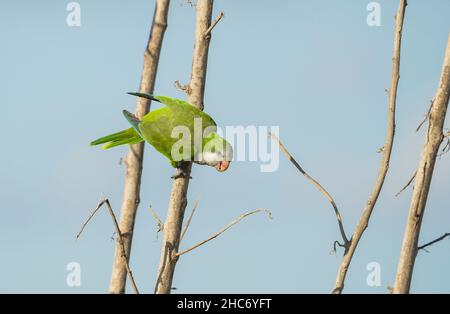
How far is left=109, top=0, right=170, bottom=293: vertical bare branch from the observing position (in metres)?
7.41

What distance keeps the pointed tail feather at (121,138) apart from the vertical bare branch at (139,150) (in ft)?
0.91

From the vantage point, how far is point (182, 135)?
253 inches

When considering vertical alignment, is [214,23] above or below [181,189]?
above

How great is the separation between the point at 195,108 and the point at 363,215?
6.71 feet

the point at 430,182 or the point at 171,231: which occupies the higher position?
the point at 430,182

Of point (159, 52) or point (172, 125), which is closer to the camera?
point (172, 125)

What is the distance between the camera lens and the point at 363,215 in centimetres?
452

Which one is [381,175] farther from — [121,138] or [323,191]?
[121,138]

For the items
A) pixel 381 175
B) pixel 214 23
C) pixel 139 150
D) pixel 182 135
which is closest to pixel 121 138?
pixel 139 150

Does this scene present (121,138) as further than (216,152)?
Yes

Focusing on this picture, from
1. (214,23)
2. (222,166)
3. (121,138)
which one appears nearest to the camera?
(214,23)

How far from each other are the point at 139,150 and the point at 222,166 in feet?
5.63
